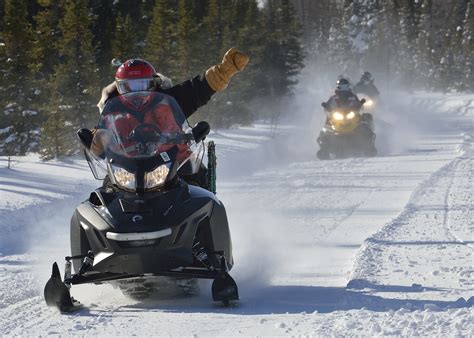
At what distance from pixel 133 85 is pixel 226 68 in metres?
1.23

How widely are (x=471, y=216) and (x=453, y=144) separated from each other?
45.8 ft

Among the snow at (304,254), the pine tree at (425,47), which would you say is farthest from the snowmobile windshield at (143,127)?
the pine tree at (425,47)

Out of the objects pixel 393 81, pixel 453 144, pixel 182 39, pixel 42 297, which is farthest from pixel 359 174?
pixel 393 81

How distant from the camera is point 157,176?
564 centimetres

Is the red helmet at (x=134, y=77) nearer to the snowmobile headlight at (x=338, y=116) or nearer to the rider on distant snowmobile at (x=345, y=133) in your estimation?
the rider on distant snowmobile at (x=345, y=133)

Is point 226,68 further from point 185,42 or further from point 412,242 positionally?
point 185,42

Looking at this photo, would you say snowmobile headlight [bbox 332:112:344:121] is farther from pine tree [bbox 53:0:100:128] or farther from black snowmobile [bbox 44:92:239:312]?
black snowmobile [bbox 44:92:239:312]

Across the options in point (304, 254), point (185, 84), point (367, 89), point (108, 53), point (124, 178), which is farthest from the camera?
point (108, 53)

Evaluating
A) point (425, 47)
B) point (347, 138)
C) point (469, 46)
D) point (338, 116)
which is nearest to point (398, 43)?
point (425, 47)

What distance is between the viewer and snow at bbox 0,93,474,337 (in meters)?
5.04

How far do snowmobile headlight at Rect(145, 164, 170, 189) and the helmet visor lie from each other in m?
1.10

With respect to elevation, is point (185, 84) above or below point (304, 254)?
above

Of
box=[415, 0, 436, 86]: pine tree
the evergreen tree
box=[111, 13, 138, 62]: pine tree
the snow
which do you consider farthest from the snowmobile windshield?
box=[415, 0, 436, 86]: pine tree

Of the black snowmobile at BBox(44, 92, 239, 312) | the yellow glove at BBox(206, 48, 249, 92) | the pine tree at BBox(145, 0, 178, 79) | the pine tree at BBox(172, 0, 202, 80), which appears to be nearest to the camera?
the black snowmobile at BBox(44, 92, 239, 312)
